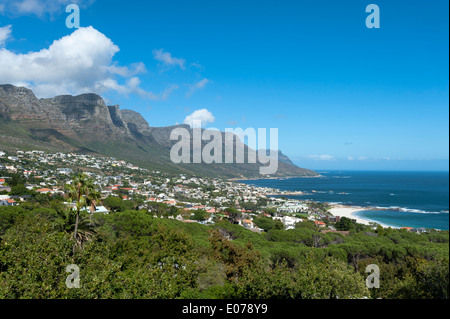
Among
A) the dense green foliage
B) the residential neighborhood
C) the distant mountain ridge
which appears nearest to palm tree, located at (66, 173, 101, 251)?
the dense green foliage

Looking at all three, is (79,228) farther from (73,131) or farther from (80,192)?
(73,131)

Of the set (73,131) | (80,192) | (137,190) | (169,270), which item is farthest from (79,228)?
(73,131)

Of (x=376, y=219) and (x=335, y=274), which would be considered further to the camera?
(x=376, y=219)

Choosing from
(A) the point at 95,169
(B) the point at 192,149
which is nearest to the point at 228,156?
(B) the point at 192,149

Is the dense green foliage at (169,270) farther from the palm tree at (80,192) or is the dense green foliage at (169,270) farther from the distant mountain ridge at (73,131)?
the distant mountain ridge at (73,131)

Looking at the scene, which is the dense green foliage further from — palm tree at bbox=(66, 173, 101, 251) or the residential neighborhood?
the residential neighborhood

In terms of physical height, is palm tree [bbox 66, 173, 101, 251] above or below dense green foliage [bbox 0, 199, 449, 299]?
above

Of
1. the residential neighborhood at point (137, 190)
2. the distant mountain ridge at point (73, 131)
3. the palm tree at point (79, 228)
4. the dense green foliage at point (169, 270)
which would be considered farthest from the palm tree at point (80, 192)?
the distant mountain ridge at point (73, 131)
